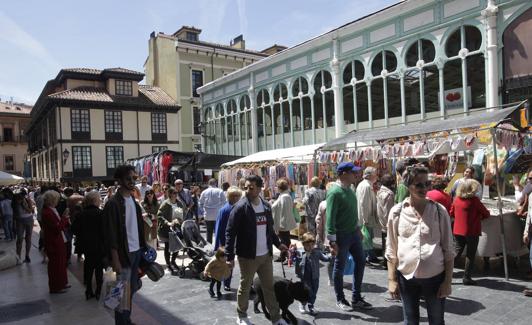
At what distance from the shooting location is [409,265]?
10.1ft

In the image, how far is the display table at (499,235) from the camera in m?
6.43

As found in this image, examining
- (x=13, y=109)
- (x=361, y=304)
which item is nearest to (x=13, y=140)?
(x=13, y=109)

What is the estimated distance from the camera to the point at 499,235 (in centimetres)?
643

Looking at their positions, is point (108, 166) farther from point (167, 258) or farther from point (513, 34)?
point (513, 34)

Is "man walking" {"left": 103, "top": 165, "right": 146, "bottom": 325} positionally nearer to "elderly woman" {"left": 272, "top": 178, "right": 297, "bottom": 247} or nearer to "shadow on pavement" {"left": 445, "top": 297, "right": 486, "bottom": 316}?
"shadow on pavement" {"left": 445, "top": 297, "right": 486, "bottom": 316}

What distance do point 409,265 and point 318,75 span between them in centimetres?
1471

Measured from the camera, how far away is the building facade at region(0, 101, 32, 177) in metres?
55.1

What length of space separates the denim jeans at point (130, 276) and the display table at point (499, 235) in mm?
5403

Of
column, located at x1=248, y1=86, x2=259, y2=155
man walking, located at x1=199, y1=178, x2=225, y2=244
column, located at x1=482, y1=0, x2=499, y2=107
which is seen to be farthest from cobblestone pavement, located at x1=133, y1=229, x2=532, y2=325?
column, located at x1=248, y1=86, x2=259, y2=155

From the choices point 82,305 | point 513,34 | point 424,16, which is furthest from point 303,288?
point 424,16

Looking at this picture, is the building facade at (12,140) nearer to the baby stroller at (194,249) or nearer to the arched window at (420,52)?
the arched window at (420,52)

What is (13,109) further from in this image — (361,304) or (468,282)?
(468,282)

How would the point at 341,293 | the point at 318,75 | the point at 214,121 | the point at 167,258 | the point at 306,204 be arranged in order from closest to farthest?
the point at 341,293 < the point at 167,258 < the point at 306,204 < the point at 318,75 < the point at 214,121

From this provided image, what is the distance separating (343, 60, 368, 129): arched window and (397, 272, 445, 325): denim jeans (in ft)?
41.9
